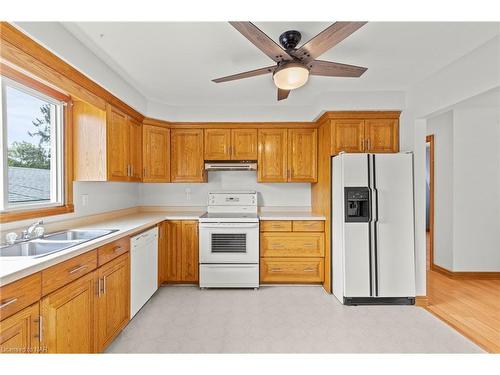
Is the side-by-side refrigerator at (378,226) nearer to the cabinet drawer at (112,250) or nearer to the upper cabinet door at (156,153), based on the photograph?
the cabinet drawer at (112,250)

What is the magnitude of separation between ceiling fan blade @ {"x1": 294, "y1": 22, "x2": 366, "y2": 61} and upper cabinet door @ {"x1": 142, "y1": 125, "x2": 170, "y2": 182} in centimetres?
235

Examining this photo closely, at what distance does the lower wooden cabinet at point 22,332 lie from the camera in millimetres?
1078

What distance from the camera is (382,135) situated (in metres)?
3.01

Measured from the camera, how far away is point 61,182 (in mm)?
2406

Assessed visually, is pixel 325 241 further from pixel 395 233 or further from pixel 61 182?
pixel 61 182

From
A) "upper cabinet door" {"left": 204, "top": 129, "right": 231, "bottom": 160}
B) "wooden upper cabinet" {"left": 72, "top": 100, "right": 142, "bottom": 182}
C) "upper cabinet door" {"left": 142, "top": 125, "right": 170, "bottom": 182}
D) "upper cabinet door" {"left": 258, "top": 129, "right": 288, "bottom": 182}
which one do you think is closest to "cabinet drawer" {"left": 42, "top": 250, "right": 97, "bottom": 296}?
"wooden upper cabinet" {"left": 72, "top": 100, "right": 142, "bottom": 182}

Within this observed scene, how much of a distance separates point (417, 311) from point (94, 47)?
3.78 metres

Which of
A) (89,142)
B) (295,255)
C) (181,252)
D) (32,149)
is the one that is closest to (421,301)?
(295,255)

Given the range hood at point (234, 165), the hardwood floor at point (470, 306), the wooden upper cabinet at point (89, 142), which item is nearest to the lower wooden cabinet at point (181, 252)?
the range hood at point (234, 165)

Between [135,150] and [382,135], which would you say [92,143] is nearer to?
[135,150]

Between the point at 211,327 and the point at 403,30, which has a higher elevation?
the point at 403,30

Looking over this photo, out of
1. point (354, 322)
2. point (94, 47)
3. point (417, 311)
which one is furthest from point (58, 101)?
point (417, 311)

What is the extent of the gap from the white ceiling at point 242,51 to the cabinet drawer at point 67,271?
1549 mm

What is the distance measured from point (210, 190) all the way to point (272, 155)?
107 centimetres
